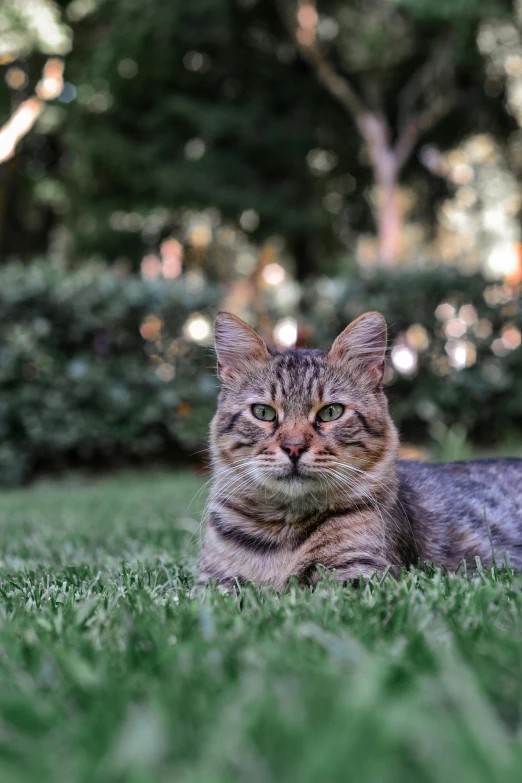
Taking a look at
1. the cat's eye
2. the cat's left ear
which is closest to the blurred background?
the cat's left ear

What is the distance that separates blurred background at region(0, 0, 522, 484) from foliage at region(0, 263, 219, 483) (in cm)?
3

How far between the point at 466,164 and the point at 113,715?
85.2 ft

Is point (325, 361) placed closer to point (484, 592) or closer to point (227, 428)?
point (227, 428)

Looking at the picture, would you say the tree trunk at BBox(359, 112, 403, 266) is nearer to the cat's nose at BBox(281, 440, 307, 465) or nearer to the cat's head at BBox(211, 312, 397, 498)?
the cat's head at BBox(211, 312, 397, 498)

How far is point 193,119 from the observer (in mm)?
17688

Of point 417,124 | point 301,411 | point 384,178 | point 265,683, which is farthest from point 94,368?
point 417,124

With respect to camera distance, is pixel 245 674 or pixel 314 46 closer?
pixel 245 674

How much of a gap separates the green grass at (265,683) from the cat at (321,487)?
1.13ft

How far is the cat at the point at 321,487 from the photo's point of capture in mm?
2810

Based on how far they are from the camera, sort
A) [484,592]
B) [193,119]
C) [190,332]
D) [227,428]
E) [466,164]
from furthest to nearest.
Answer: [466,164] < [193,119] < [190,332] < [227,428] < [484,592]

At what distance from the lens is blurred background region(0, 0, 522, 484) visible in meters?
9.51

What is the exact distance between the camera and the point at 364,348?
3.31 m

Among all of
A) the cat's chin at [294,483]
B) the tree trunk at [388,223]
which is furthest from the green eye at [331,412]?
the tree trunk at [388,223]

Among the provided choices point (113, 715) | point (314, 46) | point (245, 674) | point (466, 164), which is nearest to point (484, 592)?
point (245, 674)
